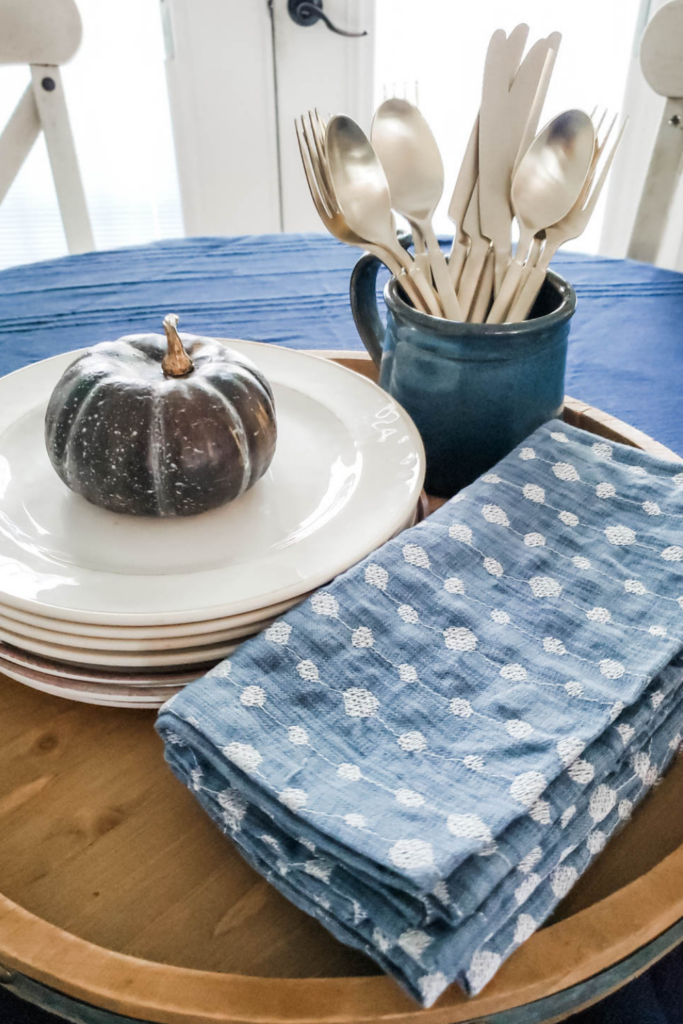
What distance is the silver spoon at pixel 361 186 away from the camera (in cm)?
45

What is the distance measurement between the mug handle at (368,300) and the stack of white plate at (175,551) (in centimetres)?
6

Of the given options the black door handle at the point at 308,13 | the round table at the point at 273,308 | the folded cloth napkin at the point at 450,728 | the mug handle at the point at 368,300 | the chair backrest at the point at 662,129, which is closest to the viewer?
the folded cloth napkin at the point at 450,728

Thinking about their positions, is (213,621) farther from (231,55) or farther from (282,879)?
(231,55)

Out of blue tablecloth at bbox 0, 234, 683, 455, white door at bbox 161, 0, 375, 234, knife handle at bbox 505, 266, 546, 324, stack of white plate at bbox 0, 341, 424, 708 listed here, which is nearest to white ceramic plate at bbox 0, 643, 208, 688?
stack of white plate at bbox 0, 341, 424, 708

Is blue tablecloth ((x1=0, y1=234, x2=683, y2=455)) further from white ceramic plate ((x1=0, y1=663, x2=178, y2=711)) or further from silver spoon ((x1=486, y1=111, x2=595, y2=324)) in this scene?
white ceramic plate ((x1=0, y1=663, x2=178, y2=711))

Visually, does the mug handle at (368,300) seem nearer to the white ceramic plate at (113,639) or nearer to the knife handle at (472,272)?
the knife handle at (472,272)

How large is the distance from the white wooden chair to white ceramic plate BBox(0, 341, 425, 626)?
2.12ft

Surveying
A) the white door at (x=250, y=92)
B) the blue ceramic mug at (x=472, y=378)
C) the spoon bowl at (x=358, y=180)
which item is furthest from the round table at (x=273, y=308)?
the white door at (x=250, y=92)

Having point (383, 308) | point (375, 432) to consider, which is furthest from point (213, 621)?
point (383, 308)

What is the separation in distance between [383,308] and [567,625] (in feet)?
1.68

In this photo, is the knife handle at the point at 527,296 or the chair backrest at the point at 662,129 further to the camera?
the chair backrest at the point at 662,129

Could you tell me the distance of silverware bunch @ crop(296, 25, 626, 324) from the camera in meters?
0.43

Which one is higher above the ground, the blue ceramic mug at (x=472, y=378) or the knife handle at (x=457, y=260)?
the knife handle at (x=457, y=260)

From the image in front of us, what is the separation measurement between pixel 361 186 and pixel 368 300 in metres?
0.09
